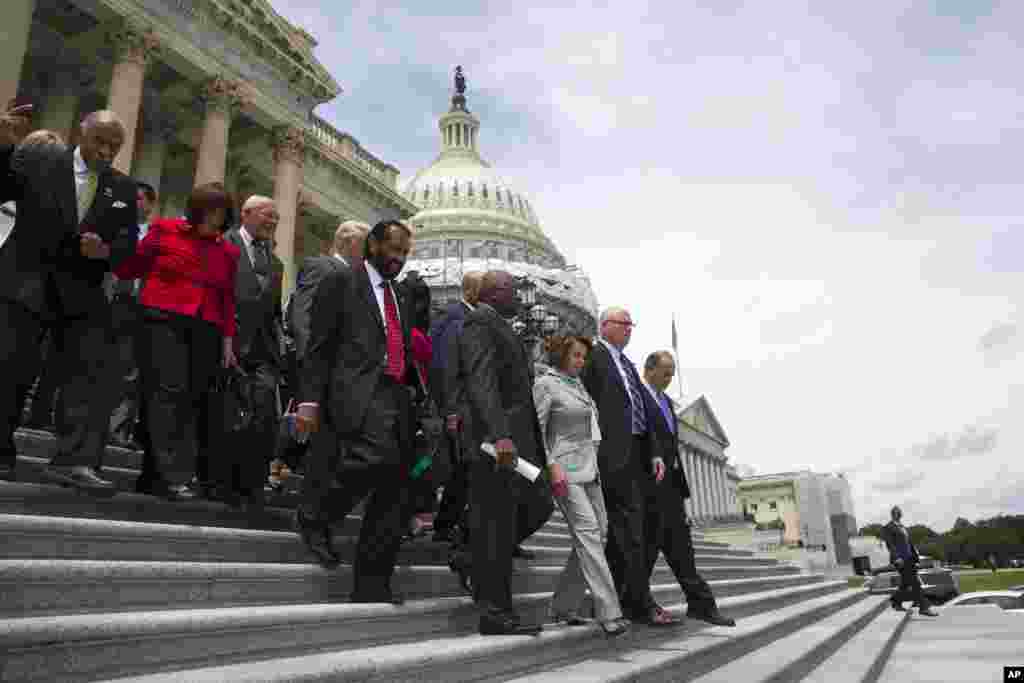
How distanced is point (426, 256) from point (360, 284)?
226 ft

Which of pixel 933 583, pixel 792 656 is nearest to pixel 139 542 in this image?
pixel 792 656

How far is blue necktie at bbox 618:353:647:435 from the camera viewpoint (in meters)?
5.49

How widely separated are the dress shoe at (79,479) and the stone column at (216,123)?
13916 mm

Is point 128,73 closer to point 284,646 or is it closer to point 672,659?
point 284,646

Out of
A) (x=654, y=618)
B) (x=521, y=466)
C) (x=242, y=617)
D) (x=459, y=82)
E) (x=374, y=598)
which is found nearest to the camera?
(x=242, y=617)

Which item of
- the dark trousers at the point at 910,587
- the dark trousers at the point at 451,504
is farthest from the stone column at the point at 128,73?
the dark trousers at the point at 910,587

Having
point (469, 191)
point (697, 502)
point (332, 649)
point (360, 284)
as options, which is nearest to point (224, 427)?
point (360, 284)

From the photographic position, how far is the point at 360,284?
160 inches

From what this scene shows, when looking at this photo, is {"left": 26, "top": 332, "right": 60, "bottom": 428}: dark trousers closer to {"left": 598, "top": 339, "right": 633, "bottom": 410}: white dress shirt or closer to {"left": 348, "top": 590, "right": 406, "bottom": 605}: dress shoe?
{"left": 348, "top": 590, "right": 406, "bottom": 605}: dress shoe

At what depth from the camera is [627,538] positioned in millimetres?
5000

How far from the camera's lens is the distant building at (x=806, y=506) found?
223 feet

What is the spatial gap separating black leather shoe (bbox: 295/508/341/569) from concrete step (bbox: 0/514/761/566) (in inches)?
8.0

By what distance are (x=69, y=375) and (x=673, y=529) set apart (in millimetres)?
4472

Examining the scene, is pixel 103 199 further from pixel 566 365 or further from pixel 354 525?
pixel 566 365
